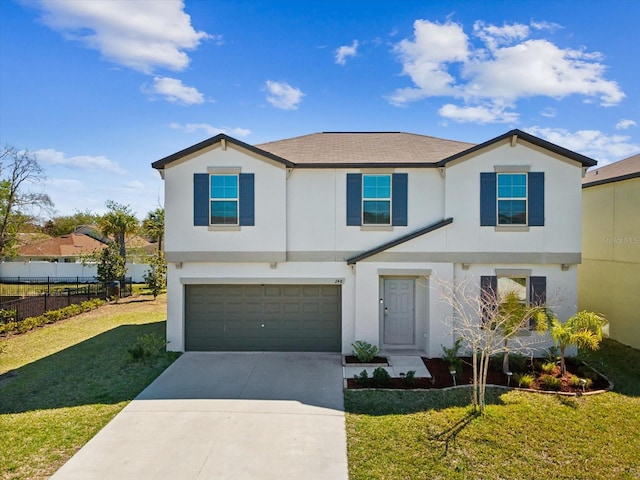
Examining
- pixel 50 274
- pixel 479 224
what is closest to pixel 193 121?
pixel 479 224

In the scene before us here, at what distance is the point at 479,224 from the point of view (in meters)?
11.1

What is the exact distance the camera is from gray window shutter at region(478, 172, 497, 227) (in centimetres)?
1108

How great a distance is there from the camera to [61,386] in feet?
29.2

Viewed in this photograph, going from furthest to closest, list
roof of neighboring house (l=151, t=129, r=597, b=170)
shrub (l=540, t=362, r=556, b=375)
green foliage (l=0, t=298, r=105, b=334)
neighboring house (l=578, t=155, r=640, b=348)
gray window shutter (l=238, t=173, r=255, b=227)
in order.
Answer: green foliage (l=0, t=298, r=105, b=334) < neighboring house (l=578, t=155, r=640, b=348) < gray window shutter (l=238, t=173, r=255, b=227) < roof of neighboring house (l=151, t=129, r=597, b=170) < shrub (l=540, t=362, r=556, b=375)

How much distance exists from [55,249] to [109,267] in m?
21.8

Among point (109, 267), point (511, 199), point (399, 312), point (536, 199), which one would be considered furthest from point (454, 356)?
point (109, 267)

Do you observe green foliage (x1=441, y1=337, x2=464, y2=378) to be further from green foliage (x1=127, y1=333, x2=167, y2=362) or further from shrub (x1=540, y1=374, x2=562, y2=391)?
green foliage (x1=127, y1=333, x2=167, y2=362)

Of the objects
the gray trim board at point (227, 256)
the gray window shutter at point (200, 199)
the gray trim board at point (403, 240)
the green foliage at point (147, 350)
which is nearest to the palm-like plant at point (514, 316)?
the gray trim board at point (403, 240)

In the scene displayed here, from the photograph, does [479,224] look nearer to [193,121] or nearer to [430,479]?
[430,479]

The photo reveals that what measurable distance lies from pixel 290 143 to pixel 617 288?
12.4 metres

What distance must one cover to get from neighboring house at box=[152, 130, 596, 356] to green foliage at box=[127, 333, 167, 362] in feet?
1.37

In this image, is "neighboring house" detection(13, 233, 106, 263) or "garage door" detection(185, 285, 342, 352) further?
"neighboring house" detection(13, 233, 106, 263)

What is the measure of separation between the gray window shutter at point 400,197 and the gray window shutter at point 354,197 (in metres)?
1.04

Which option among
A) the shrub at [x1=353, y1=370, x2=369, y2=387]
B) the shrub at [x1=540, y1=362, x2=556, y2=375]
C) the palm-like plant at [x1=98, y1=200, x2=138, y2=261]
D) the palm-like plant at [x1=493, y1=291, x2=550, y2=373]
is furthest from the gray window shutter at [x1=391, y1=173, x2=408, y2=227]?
the palm-like plant at [x1=98, y1=200, x2=138, y2=261]
